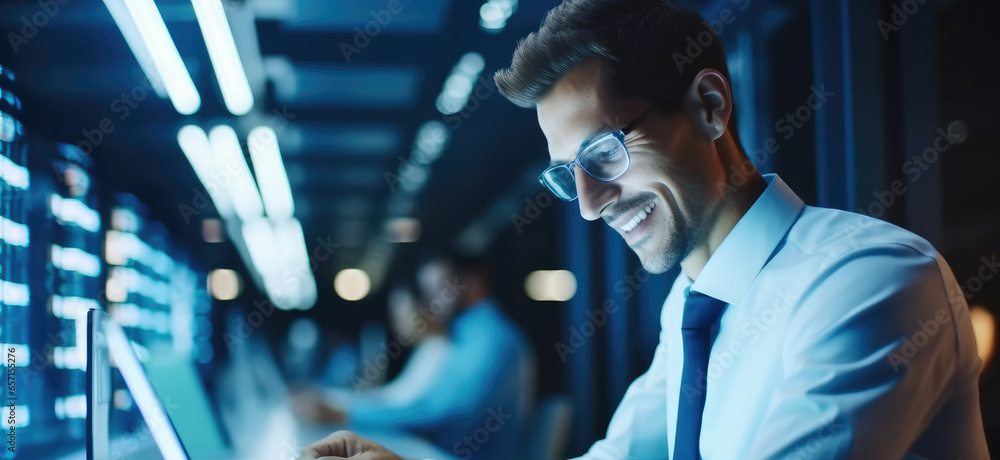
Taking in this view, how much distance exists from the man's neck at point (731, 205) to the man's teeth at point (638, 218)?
0.13 metres

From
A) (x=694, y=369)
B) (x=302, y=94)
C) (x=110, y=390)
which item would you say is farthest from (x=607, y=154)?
(x=302, y=94)

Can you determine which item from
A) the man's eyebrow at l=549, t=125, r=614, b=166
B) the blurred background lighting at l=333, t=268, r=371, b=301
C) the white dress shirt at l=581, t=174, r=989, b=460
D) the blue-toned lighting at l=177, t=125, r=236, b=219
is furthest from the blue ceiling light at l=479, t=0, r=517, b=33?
the blurred background lighting at l=333, t=268, r=371, b=301

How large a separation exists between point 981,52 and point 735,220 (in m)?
0.99

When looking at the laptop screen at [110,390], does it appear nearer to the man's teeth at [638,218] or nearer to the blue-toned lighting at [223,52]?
the man's teeth at [638,218]

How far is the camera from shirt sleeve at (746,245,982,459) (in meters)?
0.79

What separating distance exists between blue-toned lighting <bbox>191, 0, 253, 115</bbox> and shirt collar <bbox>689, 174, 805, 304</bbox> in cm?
150

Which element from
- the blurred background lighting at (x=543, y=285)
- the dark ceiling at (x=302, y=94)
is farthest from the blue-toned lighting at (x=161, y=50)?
the blurred background lighting at (x=543, y=285)

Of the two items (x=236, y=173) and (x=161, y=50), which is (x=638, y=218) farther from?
(x=236, y=173)

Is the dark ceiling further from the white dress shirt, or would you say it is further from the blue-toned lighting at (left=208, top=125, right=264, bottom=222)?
the white dress shirt

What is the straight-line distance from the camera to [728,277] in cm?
118

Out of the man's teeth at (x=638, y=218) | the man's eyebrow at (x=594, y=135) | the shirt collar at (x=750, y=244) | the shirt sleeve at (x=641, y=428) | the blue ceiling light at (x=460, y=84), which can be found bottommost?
the shirt sleeve at (x=641, y=428)

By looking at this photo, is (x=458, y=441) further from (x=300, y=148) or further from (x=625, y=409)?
(x=300, y=148)

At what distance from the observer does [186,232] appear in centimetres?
660

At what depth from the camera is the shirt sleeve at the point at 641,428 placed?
1394 millimetres
